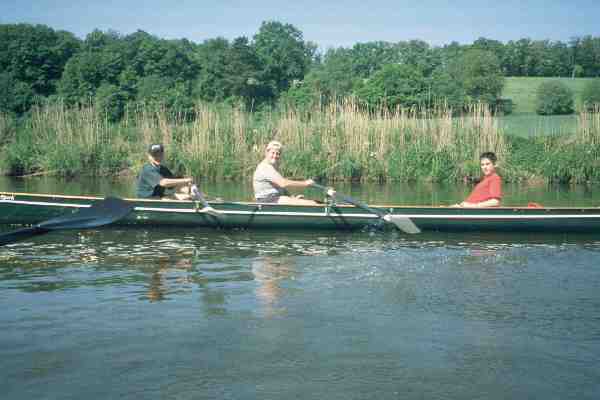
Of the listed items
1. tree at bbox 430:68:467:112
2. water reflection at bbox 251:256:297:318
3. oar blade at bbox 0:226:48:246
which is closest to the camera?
oar blade at bbox 0:226:48:246

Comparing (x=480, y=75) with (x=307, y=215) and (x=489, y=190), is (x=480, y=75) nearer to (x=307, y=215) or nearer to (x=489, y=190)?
(x=489, y=190)

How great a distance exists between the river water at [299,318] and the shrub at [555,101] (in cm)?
3104

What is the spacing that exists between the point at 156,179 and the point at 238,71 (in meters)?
36.0

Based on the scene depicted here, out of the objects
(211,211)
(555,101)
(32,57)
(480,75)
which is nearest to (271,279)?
(211,211)

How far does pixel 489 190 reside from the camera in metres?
9.92

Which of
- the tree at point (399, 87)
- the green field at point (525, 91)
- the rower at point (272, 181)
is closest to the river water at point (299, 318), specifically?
the rower at point (272, 181)

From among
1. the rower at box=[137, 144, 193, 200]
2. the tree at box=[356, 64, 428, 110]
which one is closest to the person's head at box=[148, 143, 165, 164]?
the rower at box=[137, 144, 193, 200]

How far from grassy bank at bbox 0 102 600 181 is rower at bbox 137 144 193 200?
22.1 ft

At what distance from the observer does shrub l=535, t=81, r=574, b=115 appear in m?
38.8

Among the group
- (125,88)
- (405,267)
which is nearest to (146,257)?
(405,267)

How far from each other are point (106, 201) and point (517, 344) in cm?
425

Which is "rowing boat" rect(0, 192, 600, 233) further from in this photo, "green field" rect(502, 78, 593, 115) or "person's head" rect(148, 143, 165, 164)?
"green field" rect(502, 78, 593, 115)

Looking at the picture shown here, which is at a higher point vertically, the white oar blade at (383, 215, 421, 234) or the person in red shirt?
the person in red shirt

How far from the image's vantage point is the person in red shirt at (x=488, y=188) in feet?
31.7
